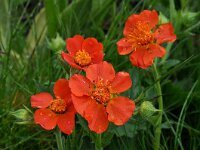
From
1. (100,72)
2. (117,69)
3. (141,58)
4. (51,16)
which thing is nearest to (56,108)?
(100,72)

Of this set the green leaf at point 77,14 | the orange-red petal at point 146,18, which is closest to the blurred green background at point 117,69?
the green leaf at point 77,14

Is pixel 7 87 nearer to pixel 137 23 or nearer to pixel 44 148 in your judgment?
pixel 44 148

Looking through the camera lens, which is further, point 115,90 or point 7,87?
point 7,87

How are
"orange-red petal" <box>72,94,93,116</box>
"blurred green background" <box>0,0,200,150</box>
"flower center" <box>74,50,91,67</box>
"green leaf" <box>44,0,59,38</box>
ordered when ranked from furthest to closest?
"green leaf" <box>44,0,59,38</box> < "blurred green background" <box>0,0,200,150</box> < "flower center" <box>74,50,91,67</box> < "orange-red petal" <box>72,94,93,116</box>

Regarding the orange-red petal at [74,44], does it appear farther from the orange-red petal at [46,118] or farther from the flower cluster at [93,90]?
the orange-red petal at [46,118]

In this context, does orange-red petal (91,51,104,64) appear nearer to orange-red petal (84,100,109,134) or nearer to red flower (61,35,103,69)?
red flower (61,35,103,69)

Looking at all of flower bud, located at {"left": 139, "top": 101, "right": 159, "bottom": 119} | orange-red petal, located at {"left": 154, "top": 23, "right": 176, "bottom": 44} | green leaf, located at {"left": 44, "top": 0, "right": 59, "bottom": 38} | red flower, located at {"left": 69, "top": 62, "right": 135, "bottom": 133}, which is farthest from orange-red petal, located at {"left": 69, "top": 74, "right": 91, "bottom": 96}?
green leaf, located at {"left": 44, "top": 0, "right": 59, "bottom": 38}

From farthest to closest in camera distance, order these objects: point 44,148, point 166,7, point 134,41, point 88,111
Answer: point 166,7
point 44,148
point 134,41
point 88,111

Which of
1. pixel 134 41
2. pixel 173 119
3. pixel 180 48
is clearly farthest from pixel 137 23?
pixel 180 48
